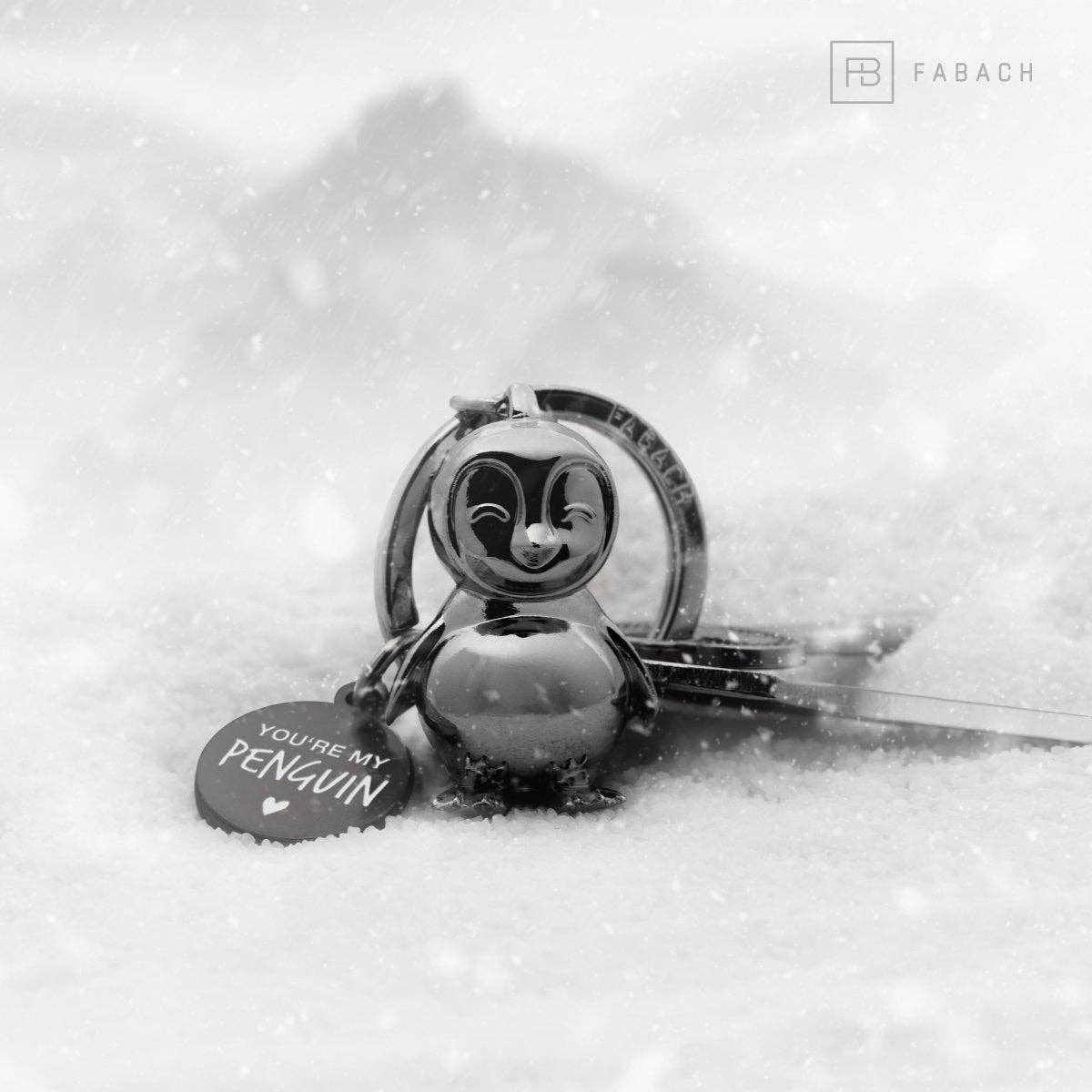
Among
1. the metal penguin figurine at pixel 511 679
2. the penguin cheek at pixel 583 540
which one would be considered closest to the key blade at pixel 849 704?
the metal penguin figurine at pixel 511 679

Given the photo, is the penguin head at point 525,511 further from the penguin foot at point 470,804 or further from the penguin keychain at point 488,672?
the penguin foot at point 470,804

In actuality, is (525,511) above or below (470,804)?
above

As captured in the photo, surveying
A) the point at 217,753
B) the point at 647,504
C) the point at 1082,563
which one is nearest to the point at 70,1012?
the point at 217,753

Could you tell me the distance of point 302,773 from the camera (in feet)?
2.70

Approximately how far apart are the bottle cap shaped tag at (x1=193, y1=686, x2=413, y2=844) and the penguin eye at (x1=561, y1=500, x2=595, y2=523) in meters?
0.22

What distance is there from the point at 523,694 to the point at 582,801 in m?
0.09

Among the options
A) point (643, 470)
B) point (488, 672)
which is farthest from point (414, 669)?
point (643, 470)

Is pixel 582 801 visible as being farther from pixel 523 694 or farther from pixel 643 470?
pixel 643 470

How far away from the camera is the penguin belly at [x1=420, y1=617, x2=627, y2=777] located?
0.78 m

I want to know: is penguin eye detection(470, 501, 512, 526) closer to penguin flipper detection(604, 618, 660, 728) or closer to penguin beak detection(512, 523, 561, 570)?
penguin beak detection(512, 523, 561, 570)

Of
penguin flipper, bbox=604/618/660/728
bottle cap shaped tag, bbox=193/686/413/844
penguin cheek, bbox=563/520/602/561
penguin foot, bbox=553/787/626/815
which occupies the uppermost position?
penguin cheek, bbox=563/520/602/561

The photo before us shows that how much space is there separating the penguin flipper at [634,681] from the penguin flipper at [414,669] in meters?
0.12

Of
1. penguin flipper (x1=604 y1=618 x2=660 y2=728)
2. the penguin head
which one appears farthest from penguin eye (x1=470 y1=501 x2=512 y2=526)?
penguin flipper (x1=604 y1=618 x2=660 y2=728)

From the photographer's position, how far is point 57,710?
0.89 meters
